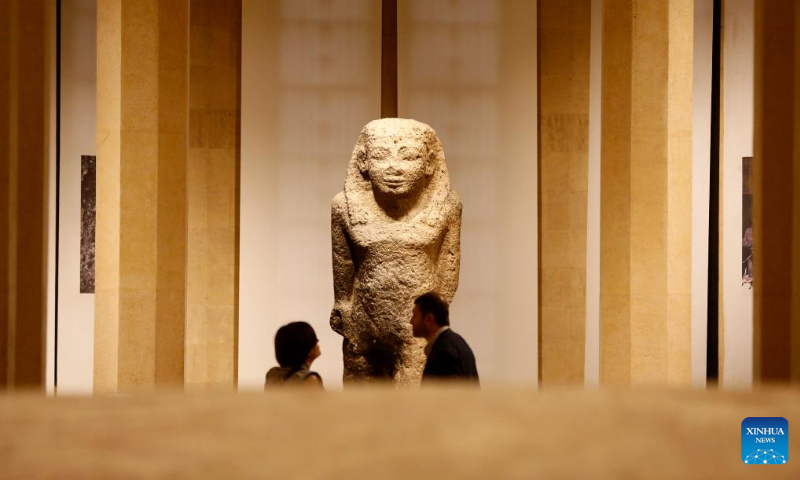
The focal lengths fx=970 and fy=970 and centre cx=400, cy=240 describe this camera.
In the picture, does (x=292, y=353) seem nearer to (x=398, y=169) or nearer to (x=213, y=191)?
(x=398, y=169)

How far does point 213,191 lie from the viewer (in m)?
11.4

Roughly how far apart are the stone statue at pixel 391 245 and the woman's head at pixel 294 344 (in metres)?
1.73

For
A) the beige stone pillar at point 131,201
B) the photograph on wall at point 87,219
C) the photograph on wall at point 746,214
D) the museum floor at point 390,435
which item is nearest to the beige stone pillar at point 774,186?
the museum floor at point 390,435

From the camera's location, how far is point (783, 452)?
159 centimetres

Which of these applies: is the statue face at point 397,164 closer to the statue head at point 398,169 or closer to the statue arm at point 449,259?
the statue head at point 398,169

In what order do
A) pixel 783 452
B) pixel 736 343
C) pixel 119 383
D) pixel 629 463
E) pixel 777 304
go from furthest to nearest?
1. pixel 736 343
2. pixel 119 383
3. pixel 777 304
4. pixel 783 452
5. pixel 629 463

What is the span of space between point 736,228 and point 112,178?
20.6ft

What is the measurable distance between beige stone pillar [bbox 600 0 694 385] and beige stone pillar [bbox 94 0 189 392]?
3.75 m

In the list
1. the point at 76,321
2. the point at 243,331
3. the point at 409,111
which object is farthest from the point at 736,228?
the point at 76,321

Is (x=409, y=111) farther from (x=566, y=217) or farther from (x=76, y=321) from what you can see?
(x=76, y=321)

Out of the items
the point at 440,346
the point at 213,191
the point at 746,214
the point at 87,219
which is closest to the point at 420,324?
the point at 440,346

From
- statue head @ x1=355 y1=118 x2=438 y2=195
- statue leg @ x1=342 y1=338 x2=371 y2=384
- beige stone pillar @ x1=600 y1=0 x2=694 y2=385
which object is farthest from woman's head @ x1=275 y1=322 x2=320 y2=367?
beige stone pillar @ x1=600 y1=0 x2=694 y2=385

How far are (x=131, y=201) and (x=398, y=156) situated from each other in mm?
2497

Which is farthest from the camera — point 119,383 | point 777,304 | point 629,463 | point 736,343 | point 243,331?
point 243,331
